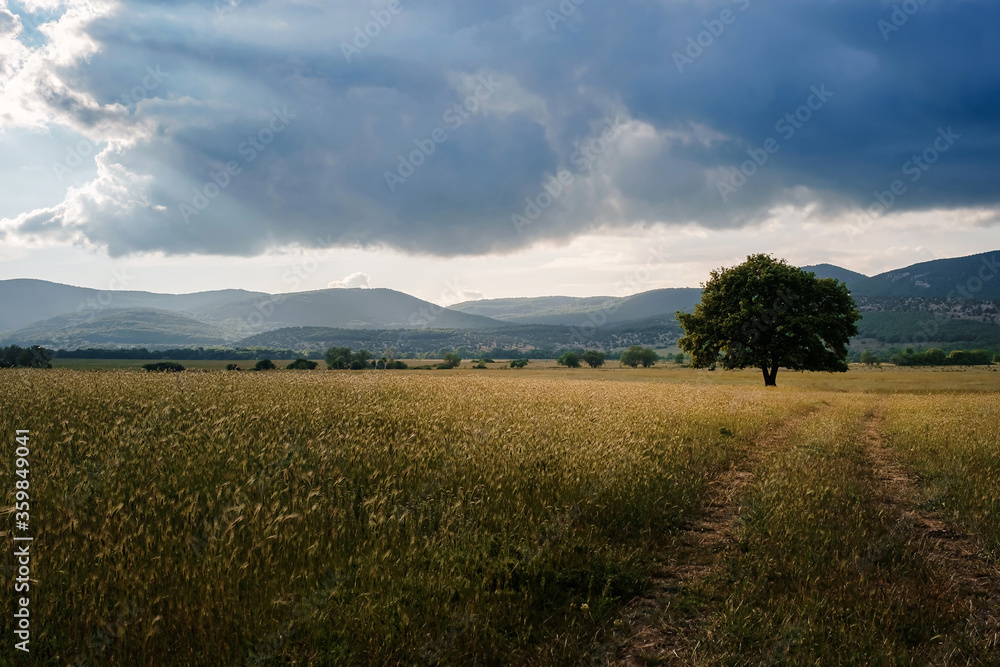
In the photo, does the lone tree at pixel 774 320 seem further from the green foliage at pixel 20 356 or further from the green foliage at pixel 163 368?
the green foliage at pixel 20 356

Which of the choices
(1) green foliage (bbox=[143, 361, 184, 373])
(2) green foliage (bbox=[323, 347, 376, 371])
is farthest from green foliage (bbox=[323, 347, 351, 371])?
(1) green foliage (bbox=[143, 361, 184, 373])

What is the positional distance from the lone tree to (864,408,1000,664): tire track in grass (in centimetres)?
3686

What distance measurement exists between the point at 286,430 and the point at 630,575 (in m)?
5.87

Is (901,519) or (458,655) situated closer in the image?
(458,655)

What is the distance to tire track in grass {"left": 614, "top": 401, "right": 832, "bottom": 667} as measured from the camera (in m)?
4.32

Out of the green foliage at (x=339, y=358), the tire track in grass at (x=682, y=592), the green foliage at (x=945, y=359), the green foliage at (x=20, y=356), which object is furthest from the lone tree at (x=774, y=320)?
the green foliage at (x=945, y=359)

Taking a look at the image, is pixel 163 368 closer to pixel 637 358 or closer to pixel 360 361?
pixel 360 361

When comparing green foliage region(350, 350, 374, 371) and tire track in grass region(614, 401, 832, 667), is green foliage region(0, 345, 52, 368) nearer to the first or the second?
green foliage region(350, 350, 374, 371)

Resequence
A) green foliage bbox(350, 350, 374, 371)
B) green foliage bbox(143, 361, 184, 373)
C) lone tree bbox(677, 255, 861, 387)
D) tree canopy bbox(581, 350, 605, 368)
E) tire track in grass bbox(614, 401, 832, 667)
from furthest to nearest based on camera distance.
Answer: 1. tree canopy bbox(581, 350, 605, 368)
2. green foliage bbox(350, 350, 374, 371)
3. lone tree bbox(677, 255, 861, 387)
4. green foliage bbox(143, 361, 184, 373)
5. tire track in grass bbox(614, 401, 832, 667)

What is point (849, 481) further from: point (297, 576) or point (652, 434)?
point (297, 576)

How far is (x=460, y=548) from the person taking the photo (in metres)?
5.47

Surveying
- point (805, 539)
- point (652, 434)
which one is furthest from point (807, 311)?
point (805, 539)

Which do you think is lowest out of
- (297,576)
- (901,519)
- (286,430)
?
(901,519)

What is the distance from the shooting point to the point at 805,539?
21.0 ft
